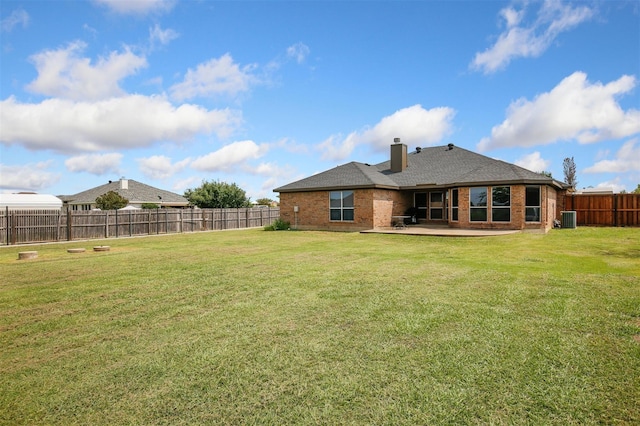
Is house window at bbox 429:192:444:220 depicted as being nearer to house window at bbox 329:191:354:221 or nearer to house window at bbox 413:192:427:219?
house window at bbox 413:192:427:219

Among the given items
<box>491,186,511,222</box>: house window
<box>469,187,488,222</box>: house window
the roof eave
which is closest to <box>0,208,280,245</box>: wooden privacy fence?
the roof eave

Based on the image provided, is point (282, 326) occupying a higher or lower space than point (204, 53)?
lower

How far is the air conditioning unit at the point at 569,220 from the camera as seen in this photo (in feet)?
64.3

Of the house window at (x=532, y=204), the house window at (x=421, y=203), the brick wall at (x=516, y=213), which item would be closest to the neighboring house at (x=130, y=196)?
the house window at (x=421, y=203)

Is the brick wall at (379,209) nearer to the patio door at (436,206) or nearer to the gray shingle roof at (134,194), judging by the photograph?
the patio door at (436,206)

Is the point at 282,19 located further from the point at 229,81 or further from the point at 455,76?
the point at 455,76

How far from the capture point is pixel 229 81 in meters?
17.0

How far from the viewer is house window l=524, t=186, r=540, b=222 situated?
698 inches

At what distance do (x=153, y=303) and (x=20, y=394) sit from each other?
2.81 meters

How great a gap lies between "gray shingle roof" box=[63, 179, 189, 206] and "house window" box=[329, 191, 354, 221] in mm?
25506

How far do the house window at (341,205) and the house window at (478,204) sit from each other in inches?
259

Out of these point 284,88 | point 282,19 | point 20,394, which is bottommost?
point 20,394

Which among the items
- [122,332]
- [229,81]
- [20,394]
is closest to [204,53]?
[229,81]

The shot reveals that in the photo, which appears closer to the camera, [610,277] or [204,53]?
[610,277]
